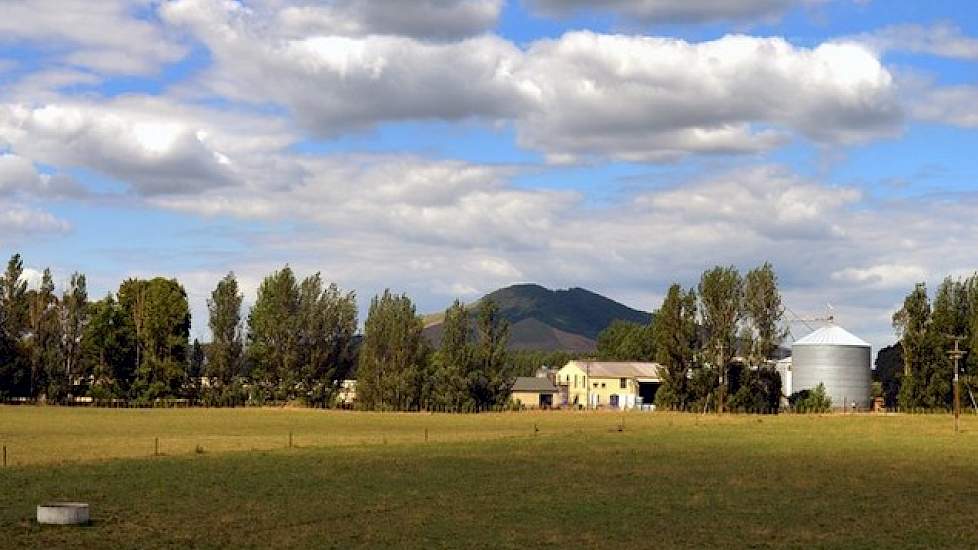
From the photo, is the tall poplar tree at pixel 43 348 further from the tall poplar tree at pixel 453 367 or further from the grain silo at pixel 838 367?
the grain silo at pixel 838 367

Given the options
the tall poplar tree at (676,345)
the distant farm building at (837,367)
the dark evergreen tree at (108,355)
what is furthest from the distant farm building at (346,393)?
the distant farm building at (837,367)

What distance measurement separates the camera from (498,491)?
41281 millimetres

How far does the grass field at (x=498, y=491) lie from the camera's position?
3036cm

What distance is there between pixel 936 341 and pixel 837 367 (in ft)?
81.9

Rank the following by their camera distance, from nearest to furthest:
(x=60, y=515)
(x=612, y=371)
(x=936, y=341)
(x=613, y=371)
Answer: (x=60, y=515), (x=936, y=341), (x=612, y=371), (x=613, y=371)

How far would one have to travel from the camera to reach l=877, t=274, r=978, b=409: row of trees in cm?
13350

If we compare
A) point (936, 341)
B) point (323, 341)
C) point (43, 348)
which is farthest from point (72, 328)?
point (936, 341)

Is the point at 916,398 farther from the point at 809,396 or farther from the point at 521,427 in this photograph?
the point at 521,427

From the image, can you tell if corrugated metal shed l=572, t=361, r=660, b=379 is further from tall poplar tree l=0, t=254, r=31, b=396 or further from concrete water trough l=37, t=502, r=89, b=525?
concrete water trough l=37, t=502, r=89, b=525

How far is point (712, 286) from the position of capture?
145125 millimetres

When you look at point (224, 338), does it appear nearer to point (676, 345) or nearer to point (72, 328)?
point (72, 328)

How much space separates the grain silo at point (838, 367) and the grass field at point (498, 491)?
273ft

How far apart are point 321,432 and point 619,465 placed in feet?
131

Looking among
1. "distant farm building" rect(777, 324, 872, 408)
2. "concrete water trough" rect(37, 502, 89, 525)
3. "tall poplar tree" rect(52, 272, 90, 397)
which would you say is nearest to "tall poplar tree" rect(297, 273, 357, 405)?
"tall poplar tree" rect(52, 272, 90, 397)
